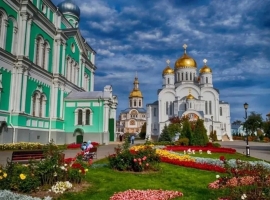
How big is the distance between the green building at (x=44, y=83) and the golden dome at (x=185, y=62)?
34.3m

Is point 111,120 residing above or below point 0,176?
above

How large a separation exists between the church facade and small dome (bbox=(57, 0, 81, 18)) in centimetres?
6500

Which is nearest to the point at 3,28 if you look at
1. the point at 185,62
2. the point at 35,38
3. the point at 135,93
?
the point at 35,38

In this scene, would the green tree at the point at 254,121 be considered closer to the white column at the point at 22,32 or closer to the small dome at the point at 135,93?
the small dome at the point at 135,93

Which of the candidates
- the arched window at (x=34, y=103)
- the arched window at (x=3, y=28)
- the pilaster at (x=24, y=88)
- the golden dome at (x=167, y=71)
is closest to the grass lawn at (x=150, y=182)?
the pilaster at (x=24, y=88)

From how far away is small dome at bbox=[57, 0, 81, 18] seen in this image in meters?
35.6

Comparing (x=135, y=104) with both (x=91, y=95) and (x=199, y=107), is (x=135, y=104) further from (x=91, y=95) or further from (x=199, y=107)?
(x=91, y=95)

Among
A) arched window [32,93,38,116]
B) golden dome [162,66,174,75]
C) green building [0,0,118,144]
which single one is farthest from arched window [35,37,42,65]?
golden dome [162,66,174,75]

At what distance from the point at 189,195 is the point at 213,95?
54.8 meters

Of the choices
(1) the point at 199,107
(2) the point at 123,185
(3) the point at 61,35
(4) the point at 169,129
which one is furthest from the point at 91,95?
(1) the point at 199,107

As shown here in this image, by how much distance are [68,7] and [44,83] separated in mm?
15095

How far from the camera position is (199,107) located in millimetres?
57344

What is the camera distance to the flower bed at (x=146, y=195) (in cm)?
655

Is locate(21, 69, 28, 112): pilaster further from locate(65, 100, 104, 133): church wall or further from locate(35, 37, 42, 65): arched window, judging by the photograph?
locate(65, 100, 104, 133): church wall
